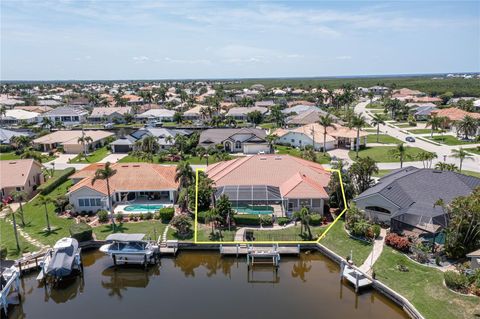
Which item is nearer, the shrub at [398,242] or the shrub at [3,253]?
the shrub at [3,253]

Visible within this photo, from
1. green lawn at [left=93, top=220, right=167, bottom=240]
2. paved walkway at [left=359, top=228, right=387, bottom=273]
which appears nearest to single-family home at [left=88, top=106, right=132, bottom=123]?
Result: green lawn at [left=93, top=220, right=167, bottom=240]

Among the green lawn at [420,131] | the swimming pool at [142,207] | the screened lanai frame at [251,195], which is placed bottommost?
the swimming pool at [142,207]

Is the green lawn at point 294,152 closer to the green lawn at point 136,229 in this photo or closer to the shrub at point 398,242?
the shrub at point 398,242

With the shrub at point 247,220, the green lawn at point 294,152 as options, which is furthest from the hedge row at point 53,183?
the green lawn at point 294,152

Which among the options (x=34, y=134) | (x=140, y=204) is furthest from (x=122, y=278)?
(x=34, y=134)

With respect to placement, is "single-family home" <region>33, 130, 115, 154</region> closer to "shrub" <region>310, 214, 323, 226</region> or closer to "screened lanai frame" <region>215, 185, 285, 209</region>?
"screened lanai frame" <region>215, 185, 285, 209</region>

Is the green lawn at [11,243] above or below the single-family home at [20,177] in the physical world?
below
